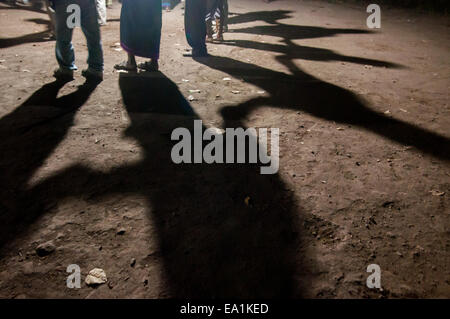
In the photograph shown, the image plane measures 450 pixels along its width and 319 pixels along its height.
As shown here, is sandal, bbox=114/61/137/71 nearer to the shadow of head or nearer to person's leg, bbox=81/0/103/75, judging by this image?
person's leg, bbox=81/0/103/75

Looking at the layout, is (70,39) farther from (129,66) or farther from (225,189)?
(225,189)

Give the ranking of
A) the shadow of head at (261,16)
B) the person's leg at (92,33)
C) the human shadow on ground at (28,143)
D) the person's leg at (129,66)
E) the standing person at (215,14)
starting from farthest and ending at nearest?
the shadow of head at (261,16)
the standing person at (215,14)
the person's leg at (129,66)
the person's leg at (92,33)
the human shadow on ground at (28,143)

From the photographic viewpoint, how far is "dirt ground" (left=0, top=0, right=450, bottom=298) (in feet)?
4.16

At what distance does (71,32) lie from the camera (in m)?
3.02

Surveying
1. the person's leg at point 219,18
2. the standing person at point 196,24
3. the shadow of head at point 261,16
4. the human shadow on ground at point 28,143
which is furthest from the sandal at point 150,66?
the shadow of head at point 261,16

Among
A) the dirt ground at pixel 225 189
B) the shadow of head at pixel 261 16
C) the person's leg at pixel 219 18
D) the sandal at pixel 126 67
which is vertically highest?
the shadow of head at pixel 261 16

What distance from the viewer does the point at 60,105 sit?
267 cm

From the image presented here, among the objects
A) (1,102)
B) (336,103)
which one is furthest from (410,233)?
(1,102)

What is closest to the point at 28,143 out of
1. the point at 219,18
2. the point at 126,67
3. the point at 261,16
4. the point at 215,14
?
the point at 126,67

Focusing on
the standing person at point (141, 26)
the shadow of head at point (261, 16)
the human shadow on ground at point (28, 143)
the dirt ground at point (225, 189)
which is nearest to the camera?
the dirt ground at point (225, 189)

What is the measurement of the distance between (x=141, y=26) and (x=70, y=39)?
0.78 metres

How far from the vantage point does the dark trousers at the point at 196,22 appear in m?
4.14

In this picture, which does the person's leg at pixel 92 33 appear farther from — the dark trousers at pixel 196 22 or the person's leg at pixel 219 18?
the person's leg at pixel 219 18
